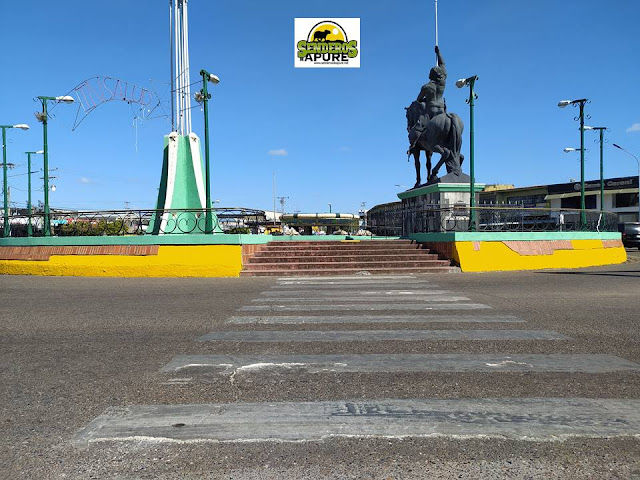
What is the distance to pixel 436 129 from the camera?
1006 inches

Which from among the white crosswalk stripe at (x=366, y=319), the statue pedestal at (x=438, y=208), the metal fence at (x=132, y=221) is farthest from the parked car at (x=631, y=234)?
the white crosswalk stripe at (x=366, y=319)

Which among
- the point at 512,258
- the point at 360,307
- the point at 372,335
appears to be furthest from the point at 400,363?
the point at 512,258

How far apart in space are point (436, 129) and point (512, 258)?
38.5ft

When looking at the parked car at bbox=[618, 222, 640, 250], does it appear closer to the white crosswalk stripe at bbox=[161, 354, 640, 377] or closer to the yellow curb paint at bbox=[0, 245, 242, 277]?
the yellow curb paint at bbox=[0, 245, 242, 277]

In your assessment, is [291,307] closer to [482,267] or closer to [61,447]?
[61,447]

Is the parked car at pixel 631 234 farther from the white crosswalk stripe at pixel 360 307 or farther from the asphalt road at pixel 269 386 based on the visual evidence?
the white crosswalk stripe at pixel 360 307

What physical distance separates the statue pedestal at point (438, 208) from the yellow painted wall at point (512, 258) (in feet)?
4.84

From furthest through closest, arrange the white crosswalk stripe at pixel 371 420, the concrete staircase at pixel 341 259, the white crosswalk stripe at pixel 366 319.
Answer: the concrete staircase at pixel 341 259 → the white crosswalk stripe at pixel 366 319 → the white crosswalk stripe at pixel 371 420

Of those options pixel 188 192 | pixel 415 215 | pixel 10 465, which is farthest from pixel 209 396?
pixel 188 192

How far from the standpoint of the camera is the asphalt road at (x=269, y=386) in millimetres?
2771

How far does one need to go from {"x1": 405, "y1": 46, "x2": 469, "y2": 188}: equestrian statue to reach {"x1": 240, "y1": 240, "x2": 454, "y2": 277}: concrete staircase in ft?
28.5

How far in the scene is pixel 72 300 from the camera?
961 centimetres

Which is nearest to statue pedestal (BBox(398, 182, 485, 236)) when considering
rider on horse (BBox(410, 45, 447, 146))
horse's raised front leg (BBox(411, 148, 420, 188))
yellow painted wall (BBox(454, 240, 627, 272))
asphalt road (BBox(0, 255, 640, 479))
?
horse's raised front leg (BBox(411, 148, 420, 188))

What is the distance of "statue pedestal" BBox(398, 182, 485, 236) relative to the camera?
673 inches
